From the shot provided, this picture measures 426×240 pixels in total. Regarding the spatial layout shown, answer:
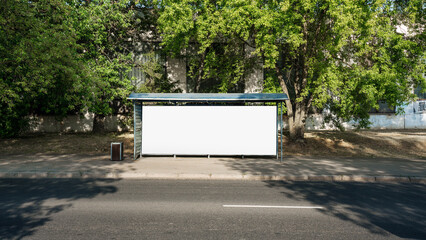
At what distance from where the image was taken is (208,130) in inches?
558

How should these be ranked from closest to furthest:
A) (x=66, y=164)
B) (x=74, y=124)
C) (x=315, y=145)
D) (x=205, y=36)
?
(x=66, y=164), (x=205, y=36), (x=315, y=145), (x=74, y=124)

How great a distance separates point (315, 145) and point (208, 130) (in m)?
7.34

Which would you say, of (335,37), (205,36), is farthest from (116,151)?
(335,37)

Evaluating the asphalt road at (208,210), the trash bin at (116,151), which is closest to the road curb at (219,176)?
the asphalt road at (208,210)

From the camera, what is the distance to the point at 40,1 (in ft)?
45.8

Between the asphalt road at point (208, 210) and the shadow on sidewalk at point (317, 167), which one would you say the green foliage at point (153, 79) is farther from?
the asphalt road at point (208, 210)

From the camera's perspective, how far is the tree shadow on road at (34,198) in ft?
17.4

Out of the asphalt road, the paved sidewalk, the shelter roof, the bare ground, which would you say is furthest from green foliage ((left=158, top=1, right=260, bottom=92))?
the asphalt road

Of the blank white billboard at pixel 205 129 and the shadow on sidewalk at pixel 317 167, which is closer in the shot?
the shadow on sidewalk at pixel 317 167

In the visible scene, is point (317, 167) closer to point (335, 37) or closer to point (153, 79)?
point (335, 37)

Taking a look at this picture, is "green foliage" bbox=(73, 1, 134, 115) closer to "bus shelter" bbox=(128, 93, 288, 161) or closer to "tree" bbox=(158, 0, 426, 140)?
"tree" bbox=(158, 0, 426, 140)

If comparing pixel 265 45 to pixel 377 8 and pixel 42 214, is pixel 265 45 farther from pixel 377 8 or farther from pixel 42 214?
pixel 42 214

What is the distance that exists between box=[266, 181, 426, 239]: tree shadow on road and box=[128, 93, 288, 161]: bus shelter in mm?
4421

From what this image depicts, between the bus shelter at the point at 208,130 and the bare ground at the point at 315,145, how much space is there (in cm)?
253
